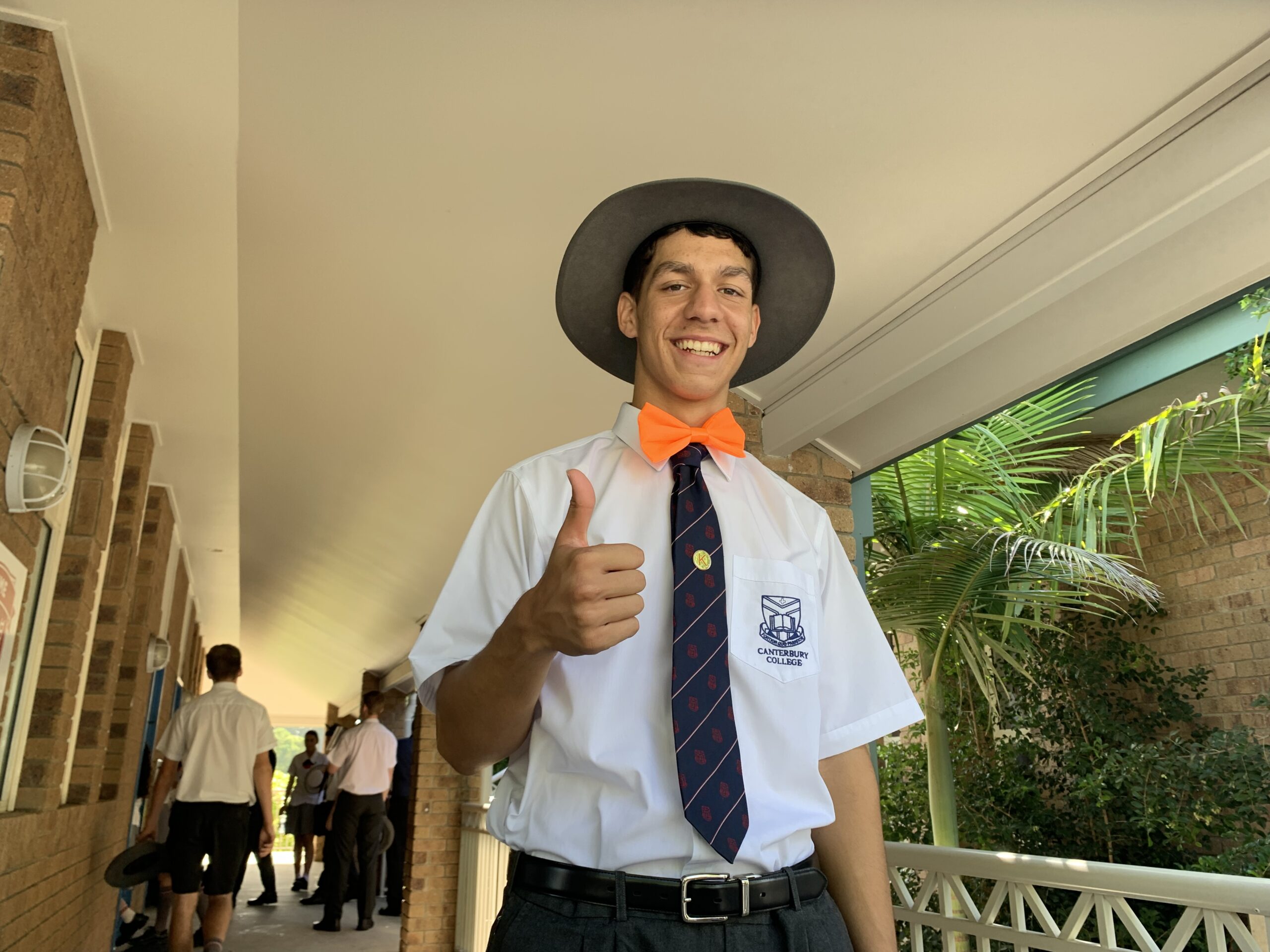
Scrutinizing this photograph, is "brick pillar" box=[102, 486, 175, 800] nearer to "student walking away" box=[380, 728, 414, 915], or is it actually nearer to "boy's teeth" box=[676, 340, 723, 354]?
Result: "student walking away" box=[380, 728, 414, 915]

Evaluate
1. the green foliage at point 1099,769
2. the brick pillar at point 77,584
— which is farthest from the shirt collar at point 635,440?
the green foliage at point 1099,769

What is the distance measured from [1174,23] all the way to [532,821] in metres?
1.80

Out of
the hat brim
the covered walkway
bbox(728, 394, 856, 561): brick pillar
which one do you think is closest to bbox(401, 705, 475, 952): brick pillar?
the hat brim

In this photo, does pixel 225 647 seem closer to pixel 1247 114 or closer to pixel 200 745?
pixel 200 745

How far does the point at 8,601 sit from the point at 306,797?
7.46 m

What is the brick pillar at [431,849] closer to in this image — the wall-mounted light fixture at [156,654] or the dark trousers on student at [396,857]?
the dark trousers on student at [396,857]

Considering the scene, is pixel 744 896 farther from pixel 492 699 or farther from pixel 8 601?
pixel 8 601

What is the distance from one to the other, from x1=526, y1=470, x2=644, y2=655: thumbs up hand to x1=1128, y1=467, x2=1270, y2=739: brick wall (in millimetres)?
5048

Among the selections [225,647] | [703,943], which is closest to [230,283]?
[225,647]

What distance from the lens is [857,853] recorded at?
1257 mm

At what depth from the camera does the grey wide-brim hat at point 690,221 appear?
1.47m

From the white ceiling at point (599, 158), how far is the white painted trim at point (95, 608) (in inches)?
27.3

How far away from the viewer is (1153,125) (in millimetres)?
2010

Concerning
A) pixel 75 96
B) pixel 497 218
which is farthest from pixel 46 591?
pixel 497 218
